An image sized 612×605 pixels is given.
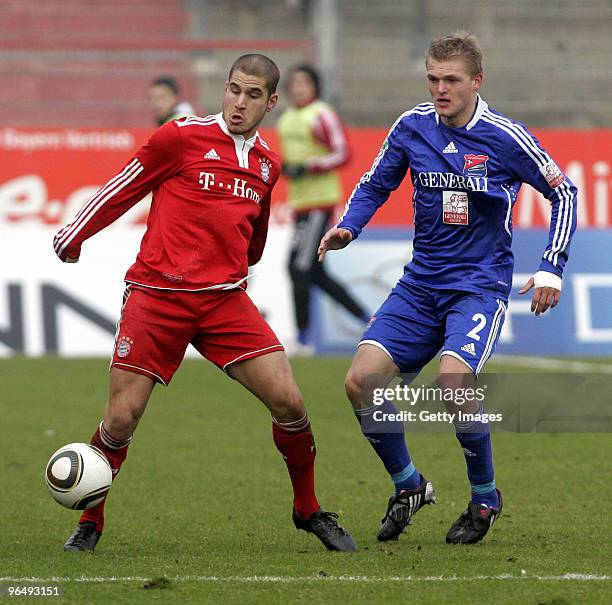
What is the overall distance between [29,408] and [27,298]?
3.38 metres

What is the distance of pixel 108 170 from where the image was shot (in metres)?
14.7

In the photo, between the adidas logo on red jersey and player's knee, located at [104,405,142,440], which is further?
the adidas logo on red jersey

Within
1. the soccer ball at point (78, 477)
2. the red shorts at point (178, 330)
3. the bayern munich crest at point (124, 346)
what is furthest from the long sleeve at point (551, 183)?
the soccer ball at point (78, 477)

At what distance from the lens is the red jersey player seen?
5.80 metres

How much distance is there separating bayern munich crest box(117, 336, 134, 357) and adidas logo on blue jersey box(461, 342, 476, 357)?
1425mm

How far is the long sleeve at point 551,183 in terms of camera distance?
20.0ft

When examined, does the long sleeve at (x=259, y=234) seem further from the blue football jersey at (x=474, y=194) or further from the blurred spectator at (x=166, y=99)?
the blurred spectator at (x=166, y=99)

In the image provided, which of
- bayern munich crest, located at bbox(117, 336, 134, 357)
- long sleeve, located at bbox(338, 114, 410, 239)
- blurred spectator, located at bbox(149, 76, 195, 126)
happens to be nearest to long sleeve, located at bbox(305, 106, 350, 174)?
blurred spectator, located at bbox(149, 76, 195, 126)

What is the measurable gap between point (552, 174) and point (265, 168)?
1.27m

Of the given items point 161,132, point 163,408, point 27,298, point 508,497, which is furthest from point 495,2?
point 161,132

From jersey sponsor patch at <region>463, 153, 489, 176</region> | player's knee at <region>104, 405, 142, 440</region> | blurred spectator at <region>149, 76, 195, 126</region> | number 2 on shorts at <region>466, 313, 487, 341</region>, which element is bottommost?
player's knee at <region>104, 405, 142, 440</region>

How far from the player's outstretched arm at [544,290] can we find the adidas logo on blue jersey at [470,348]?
1.02 ft

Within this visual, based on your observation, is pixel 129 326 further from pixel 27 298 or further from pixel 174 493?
pixel 27 298

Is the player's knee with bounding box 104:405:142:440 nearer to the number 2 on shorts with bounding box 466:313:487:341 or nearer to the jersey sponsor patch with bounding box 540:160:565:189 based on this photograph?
the number 2 on shorts with bounding box 466:313:487:341
